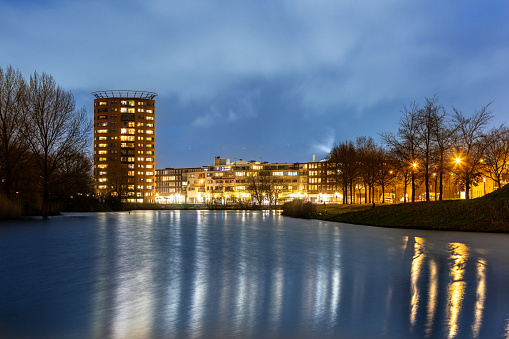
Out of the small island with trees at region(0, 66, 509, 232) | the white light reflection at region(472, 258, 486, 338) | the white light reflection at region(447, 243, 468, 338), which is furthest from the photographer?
the small island with trees at region(0, 66, 509, 232)

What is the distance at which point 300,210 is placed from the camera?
70.1m

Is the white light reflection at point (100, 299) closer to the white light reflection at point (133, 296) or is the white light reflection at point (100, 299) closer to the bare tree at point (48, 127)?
the white light reflection at point (133, 296)

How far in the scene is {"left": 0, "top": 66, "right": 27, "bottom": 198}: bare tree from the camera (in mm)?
50906

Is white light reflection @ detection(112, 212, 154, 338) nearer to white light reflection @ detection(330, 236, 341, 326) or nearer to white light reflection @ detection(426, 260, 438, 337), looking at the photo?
white light reflection @ detection(330, 236, 341, 326)

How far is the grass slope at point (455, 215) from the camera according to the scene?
33.4 m

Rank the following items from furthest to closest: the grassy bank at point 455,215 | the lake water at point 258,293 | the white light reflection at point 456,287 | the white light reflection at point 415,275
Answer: the grassy bank at point 455,215 < the white light reflection at point 415,275 < the white light reflection at point 456,287 < the lake water at point 258,293

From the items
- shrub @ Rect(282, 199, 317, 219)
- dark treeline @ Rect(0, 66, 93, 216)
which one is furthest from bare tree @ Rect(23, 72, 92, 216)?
shrub @ Rect(282, 199, 317, 219)

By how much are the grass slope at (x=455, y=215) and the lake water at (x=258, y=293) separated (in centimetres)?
1041

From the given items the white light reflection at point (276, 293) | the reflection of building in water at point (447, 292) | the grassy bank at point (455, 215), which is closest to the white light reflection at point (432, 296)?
the reflection of building in water at point (447, 292)

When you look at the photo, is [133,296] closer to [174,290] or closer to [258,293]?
[174,290]

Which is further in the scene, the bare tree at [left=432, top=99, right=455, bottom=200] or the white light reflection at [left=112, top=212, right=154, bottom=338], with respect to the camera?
the bare tree at [left=432, top=99, right=455, bottom=200]

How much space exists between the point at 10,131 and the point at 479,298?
175ft

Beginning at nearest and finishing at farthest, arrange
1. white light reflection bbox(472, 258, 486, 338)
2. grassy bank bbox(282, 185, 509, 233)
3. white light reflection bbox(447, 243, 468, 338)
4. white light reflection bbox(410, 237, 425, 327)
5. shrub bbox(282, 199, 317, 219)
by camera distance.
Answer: white light reflection bbox(472, 258, 486, 338) < white light reflection bbox(447, 243, 468, 338) < white light reflection bbox(410, 237, 425, 327) < grassy bank bbox(282, 185, 509, 233) < shrub bbox(282, 199, 317, 219)

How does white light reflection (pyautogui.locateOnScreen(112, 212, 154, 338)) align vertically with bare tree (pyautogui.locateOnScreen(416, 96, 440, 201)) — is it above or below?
below
